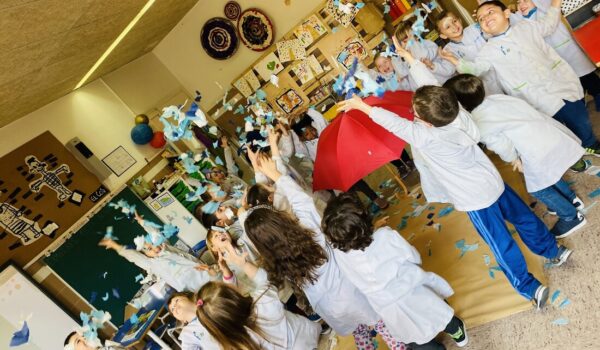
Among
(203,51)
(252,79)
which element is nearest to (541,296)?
(252,79)

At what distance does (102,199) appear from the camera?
4.87 metres

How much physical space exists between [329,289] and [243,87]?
4.41 m

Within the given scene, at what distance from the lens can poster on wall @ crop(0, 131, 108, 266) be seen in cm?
399

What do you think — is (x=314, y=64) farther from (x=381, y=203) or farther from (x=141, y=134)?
(x=381, y=203)

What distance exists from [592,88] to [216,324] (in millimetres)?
3177

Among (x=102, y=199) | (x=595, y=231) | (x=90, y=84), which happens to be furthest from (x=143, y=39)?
(x=595, y=231)

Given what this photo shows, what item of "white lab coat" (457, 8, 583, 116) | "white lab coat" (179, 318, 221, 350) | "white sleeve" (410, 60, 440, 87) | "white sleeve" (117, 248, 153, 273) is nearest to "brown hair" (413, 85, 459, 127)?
"white sleeve" (410, 60, 440, 87)

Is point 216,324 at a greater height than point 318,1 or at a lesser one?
lesser

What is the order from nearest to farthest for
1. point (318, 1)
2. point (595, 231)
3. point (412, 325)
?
point (412, 325) < point (595, 231) < point (318, 1)

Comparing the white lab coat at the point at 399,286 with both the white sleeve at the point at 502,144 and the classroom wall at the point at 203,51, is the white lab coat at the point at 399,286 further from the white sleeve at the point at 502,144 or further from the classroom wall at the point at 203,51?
the classroom wall at the point at 203,51

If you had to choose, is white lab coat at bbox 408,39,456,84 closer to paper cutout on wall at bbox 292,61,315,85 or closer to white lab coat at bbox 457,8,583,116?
white lab coat at bbox 457,8,583,116

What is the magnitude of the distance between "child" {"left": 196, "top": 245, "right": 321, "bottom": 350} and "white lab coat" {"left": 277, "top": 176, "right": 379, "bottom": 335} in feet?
0.67

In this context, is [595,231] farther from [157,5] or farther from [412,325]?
[157,5]

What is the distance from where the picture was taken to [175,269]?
367 centimetres
